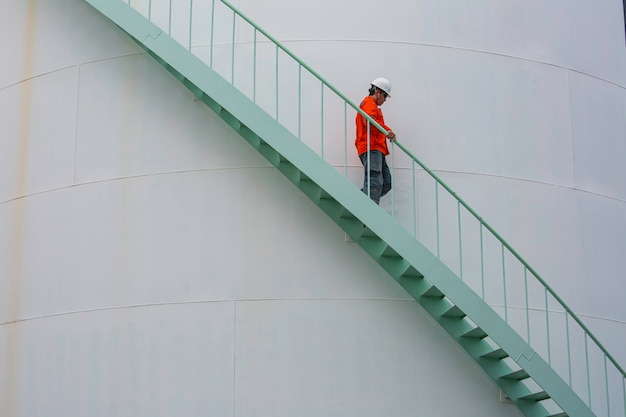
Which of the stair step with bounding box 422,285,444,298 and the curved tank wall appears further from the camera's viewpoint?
the curved tank wall

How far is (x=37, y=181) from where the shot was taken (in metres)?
14.2

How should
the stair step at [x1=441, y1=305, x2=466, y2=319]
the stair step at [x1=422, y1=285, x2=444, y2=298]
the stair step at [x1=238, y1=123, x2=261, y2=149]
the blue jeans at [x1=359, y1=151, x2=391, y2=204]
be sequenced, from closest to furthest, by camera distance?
the stair step at [x1=441, y1=305, x2=466, y2=319] → the stair step at [x1=422, y1=285, x2=444, y2=298] → the blue jeans at [x1=359, y1=151, x2=391, y2=204] → the stair step at [x1=238, y1=123, x2=261, y2=149]

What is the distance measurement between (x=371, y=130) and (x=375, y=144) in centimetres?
16

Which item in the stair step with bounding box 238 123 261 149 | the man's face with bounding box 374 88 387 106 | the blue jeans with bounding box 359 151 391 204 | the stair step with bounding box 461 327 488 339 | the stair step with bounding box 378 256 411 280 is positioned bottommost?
the stair step with bounding box 461 327 488 339

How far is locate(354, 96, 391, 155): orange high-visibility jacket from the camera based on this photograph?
1296 centimetres

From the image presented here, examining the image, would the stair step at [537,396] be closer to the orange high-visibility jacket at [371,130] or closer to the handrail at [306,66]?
the orange high-visibility jacket at [371,130]

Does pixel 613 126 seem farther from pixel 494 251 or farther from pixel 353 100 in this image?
pixel 353 100

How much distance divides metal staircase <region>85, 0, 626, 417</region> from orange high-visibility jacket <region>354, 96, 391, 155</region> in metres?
0.44

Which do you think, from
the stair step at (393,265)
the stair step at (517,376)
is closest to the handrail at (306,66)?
the stair step at (393,265)

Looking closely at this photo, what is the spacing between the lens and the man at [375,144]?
12.9 metres

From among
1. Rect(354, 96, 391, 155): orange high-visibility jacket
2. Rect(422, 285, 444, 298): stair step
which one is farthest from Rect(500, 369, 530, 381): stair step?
Rect(354, 96, 391, 155): orange high-visibility jacket

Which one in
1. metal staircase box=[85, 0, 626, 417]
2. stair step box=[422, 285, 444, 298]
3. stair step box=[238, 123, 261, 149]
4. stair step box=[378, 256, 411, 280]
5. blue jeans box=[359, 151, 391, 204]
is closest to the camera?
metal staircase box=[85, 0, 626, 417]

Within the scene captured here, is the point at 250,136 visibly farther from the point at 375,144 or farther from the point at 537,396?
the point at 537,396

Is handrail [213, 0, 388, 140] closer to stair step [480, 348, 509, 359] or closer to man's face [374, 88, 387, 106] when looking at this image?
man's face [374, 88, 387, 106]
